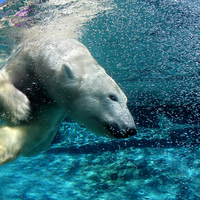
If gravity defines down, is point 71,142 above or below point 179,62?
below

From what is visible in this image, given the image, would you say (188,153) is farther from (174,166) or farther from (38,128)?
(38,128)

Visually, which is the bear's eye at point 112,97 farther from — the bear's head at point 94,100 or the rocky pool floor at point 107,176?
the rocky pool floor at point 107,176

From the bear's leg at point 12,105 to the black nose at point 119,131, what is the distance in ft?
2.52

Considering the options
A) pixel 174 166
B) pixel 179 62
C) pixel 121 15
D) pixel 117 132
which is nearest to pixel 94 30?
pixel 121 15

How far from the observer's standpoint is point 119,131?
1.41 metres

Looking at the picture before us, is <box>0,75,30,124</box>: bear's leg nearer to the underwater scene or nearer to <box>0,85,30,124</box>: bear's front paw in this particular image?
<box>0,85,30,124</box>: bear's front paw

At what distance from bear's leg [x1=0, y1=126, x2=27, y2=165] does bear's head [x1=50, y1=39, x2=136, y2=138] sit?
45 cm

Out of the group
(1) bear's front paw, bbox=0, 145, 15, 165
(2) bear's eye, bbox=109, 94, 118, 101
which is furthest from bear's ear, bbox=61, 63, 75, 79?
(1) bear's front paw, bbox=0, 145, 15, 165

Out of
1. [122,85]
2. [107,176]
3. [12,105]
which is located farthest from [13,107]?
[122,85]

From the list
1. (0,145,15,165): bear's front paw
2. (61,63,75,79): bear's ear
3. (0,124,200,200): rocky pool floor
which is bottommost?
(0,124,200,200): rocky pool floor

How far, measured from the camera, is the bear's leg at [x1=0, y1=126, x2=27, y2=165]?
1.43 meters

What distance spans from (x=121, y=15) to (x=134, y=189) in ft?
12.8

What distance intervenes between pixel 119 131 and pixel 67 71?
0.65 m

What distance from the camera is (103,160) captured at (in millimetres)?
5547
